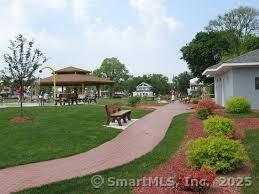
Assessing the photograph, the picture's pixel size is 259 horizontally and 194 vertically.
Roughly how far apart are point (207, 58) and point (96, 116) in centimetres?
4169

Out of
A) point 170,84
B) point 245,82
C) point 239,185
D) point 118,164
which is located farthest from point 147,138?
point 170,84

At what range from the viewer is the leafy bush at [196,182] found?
690 cm

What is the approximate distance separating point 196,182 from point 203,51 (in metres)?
55.0

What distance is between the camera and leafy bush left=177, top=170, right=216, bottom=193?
272 inches

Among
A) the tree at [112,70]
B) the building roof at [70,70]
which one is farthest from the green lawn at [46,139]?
the tree at [112,70]

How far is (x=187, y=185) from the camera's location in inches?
272

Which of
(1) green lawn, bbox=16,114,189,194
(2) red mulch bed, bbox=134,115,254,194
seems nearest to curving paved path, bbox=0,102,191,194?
(1) green lawn, bbox=16,114,189,194

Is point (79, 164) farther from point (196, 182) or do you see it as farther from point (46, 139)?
point (46, 139)

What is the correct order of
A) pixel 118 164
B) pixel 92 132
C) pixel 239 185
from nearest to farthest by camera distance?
pixel 239 185 < pixel 118 164 < pixel 92 132

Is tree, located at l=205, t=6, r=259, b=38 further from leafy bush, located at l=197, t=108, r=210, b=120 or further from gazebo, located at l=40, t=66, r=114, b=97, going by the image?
leafy bush, located at l=197, t=108, r=210, b=120

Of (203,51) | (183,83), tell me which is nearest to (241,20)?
(203,51)

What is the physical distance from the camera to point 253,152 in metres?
10.2

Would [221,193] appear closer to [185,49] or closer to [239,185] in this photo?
[239,185]

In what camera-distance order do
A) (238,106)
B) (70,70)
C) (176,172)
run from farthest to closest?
(70,70)
(238,106)
(176,172)
